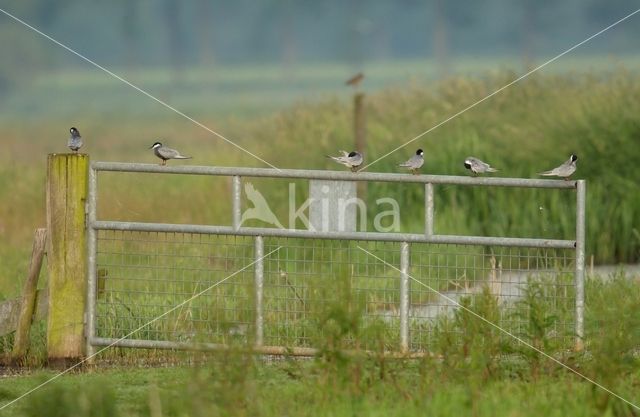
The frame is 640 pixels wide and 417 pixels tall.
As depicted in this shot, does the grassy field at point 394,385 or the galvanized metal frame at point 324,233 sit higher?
the galvanized metal frame at point 324,233

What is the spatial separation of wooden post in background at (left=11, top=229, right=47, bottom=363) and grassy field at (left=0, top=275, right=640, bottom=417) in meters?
0.94

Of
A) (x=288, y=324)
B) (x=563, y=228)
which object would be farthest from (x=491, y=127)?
(x=288, y=324)

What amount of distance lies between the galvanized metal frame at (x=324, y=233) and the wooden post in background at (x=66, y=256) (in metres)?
0.07

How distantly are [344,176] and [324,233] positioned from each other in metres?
0.48

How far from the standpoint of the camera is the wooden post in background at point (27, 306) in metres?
13.7

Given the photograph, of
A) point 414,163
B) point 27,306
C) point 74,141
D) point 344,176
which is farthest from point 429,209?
point 27,306

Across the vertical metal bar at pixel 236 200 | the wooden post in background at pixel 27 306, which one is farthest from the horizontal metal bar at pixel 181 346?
the vertical metal bar at pixel 236 200

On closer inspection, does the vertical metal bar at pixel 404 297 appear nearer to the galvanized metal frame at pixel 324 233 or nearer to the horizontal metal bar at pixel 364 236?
the galvanized metal frame at pixel 324 233

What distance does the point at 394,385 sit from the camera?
1131 cm

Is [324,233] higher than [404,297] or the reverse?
higher

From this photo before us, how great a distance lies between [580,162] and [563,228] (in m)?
2.29

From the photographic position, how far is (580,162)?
75.2 ft

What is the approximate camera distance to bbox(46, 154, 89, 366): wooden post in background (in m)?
13.5

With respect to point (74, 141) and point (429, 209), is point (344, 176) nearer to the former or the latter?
point (429, 209)
